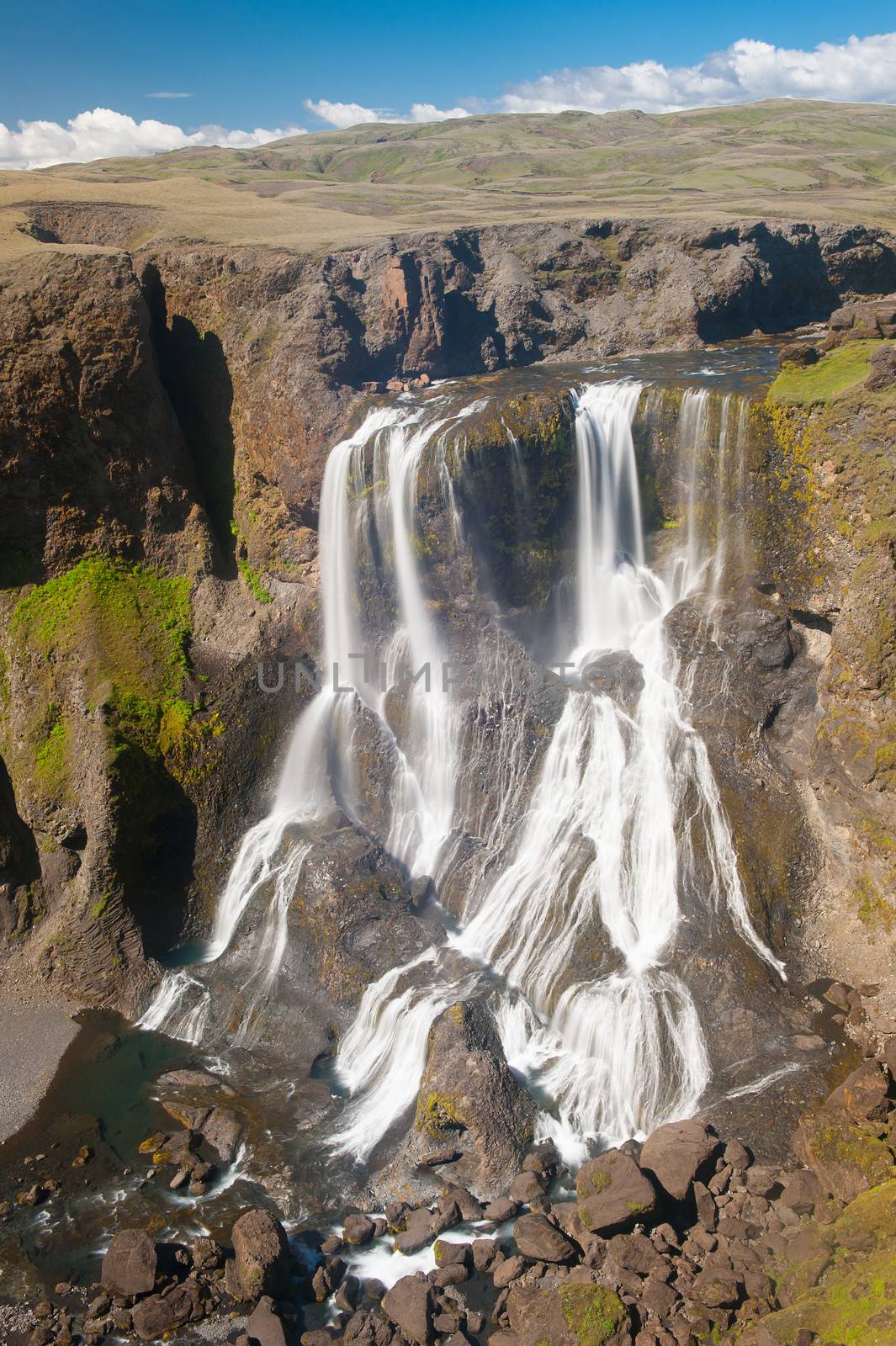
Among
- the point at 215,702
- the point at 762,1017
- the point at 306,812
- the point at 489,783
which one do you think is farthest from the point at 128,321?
the point at 762,1017

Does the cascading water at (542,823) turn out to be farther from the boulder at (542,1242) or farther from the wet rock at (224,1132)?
the wet rock at (224,1132)

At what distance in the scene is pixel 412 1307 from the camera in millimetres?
13094

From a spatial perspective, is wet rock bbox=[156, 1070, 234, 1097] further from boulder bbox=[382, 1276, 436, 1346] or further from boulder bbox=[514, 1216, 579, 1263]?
boulder bbox=[514, 1216, 579, 1263]

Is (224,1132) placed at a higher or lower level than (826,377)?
lower

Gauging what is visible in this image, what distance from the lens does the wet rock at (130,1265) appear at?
534 inches

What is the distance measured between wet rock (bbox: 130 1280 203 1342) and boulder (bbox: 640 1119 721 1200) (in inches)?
283

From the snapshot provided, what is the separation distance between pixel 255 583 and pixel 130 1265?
1649 centimetres

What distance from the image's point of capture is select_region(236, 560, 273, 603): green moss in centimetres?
2519

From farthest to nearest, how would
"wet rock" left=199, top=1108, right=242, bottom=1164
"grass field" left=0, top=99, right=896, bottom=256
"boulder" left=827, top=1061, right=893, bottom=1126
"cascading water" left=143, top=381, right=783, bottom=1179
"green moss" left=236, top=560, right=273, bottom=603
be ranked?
"grass field" left=0, top=99, right=896, bottom=256
"green moss" left=236, top=560, right=273, bottom=603
"cascading water" left=143, top=381, right=783, bottom=1179
"wet rock" left=199, top=1108, right=242, bottom=1164
"boulder" left=827, top=1061, right=893, bottom=1126

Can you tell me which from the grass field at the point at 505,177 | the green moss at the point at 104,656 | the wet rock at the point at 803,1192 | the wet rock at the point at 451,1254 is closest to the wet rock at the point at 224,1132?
the wet rock at the point at 451,1254

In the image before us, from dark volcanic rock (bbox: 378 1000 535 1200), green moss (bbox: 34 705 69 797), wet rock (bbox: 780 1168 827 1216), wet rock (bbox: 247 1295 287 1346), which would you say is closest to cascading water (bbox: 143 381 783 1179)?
dark volcanic rock (bbox: 378 1000 535 1200)

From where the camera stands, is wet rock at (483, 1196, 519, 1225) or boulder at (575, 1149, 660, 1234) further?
wet rock at (483, 1196, 519, 1225)

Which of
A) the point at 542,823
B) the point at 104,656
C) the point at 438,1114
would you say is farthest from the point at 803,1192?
the point at 104,656

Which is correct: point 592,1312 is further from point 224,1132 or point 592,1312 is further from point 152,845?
point 152,845
